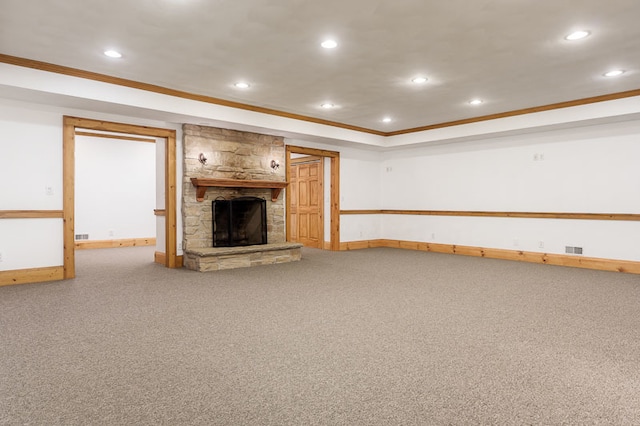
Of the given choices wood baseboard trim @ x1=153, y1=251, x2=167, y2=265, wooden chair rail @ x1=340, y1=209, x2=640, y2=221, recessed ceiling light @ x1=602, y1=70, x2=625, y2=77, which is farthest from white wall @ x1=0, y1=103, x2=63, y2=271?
recessed ceiling light @ x1=602, y1=70, x2=625, y2=77

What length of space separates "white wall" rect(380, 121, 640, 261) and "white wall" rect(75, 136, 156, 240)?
6.13 meters

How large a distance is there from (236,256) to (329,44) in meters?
3.61

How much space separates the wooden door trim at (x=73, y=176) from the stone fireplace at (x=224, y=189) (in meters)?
0.22

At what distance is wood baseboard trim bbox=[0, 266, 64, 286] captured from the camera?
4.84m

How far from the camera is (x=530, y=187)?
690 cm

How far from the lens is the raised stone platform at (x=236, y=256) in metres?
5.82

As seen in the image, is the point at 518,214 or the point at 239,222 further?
the point at 518,214

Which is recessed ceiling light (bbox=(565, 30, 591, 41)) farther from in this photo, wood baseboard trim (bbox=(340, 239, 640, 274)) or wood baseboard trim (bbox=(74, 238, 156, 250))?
wood baseboard trim (bbox=(74, 238, 156, 250))

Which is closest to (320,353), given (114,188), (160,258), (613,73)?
(160,258)

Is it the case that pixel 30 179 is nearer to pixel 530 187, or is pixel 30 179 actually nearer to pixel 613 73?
pixel 613 73

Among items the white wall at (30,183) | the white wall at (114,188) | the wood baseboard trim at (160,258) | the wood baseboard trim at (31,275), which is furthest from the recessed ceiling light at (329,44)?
the white wall at (114,188)

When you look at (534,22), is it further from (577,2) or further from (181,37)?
(181,37)

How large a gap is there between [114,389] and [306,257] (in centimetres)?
540

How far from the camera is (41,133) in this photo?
16.6 ft
